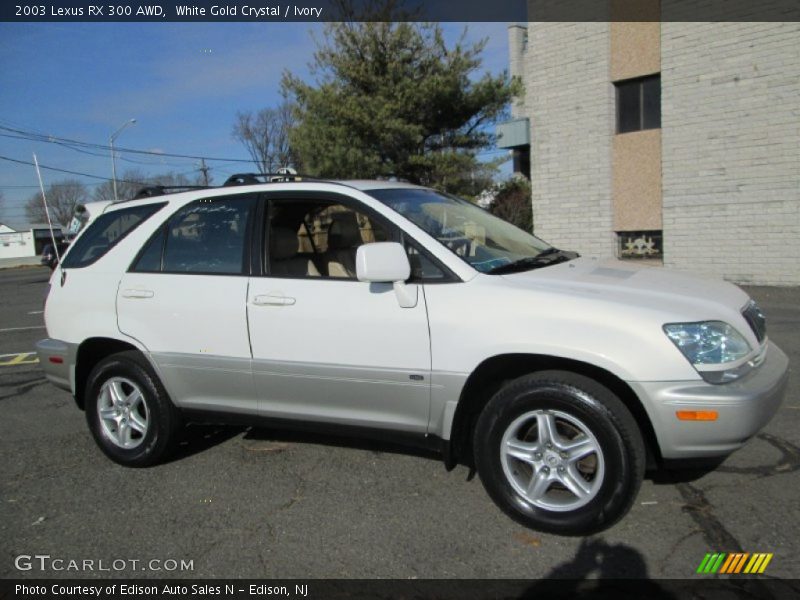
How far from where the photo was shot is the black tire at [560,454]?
3150 millimetres

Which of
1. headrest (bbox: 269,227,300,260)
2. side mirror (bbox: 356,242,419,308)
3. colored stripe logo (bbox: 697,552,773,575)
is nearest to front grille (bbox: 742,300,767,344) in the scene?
colored stripe logo (bbox: 697,552,773,575)

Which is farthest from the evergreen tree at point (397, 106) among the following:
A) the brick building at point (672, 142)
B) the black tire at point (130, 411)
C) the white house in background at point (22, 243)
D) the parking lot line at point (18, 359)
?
the white house in background at point (22, 243)

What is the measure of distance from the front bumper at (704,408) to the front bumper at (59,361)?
377 centimetres

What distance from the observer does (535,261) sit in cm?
401

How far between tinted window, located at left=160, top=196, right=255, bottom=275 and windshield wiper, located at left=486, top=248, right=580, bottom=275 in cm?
160

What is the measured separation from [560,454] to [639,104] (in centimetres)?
1271

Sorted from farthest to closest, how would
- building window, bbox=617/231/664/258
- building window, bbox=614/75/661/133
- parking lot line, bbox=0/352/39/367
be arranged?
building window, bbox=617/231/664/258 < building window, bbox=614/75/661/133 < parking lot line, bbox=0/352/39/367

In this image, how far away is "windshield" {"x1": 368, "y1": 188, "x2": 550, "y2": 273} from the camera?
3.81 m

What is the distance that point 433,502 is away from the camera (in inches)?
149

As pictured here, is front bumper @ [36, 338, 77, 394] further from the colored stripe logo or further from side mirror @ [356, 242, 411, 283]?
the colored stripe logo

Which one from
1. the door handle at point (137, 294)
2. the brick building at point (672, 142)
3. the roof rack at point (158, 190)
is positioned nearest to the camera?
the door handle at point (137, 294)

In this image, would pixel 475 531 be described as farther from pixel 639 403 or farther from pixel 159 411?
pixel 159 411

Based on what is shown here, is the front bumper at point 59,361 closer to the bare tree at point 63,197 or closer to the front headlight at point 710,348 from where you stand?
the front headlight at point 710,348

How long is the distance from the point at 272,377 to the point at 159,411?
3.16ft
